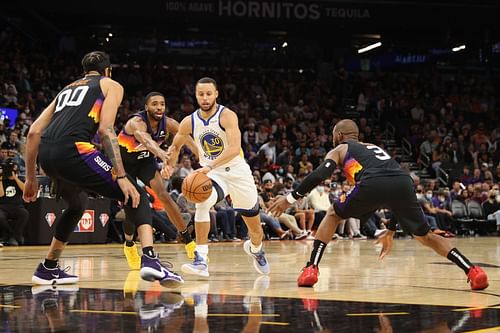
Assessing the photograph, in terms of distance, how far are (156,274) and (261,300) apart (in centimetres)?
88

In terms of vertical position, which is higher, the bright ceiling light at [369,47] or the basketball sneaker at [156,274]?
the bright ceiling light at [369,47]

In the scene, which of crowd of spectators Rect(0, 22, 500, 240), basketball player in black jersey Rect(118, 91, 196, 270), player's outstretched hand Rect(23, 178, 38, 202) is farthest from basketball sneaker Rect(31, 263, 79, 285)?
crowd of spectators Rect(0, 22, 500, 240)

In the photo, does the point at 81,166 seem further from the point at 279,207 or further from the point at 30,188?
the point at 279,207

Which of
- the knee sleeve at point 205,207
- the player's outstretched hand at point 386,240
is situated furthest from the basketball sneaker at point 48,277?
the player's outstretched hand at point 386,240

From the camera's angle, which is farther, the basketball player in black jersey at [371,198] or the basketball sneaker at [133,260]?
the basketball sneaker at [133,260]

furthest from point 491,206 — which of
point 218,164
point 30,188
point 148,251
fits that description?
point 30,188

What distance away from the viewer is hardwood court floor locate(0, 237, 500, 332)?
5066mm

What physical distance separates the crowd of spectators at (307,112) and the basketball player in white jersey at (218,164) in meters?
7.77

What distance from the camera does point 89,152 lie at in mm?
6598

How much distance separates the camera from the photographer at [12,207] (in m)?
14.7

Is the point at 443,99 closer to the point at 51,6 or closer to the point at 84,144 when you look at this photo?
the point at 51,6

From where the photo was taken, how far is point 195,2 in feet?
92.5

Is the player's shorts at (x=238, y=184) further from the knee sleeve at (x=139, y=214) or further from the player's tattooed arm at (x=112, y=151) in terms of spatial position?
the player's tattooed arm at (x=112, y=151)

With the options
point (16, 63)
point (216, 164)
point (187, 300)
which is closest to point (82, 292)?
point (187, 300)
